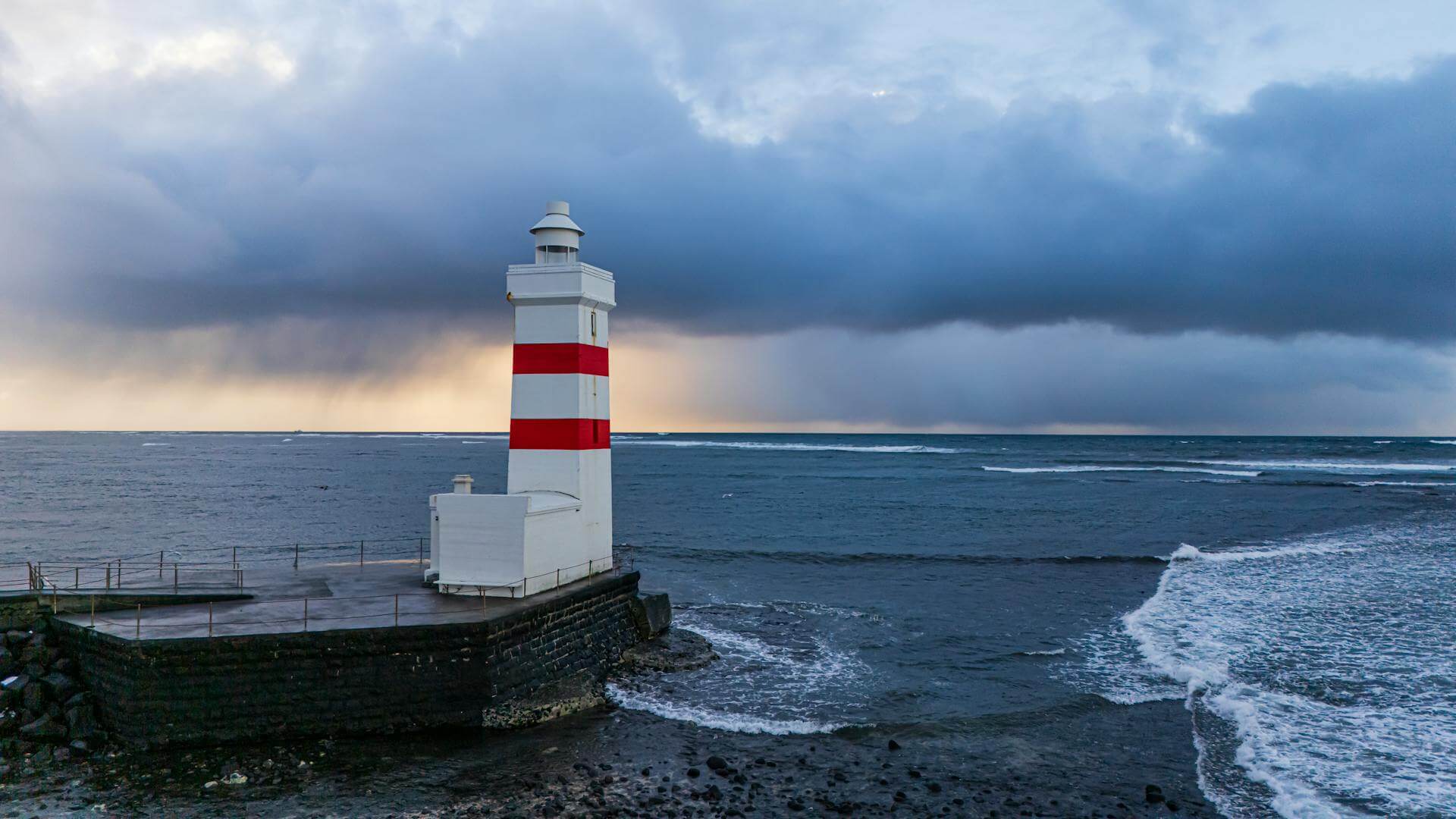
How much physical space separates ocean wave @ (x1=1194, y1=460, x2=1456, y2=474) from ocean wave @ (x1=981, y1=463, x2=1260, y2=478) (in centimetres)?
736

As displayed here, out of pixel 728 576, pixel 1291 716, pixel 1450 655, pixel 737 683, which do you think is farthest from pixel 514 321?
pixel 1450 655

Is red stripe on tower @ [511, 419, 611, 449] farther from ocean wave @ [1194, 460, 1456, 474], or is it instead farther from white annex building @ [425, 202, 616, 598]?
ocean wave @ [1194, 460, 1456, 474]

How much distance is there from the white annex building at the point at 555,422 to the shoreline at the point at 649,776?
3.79 m

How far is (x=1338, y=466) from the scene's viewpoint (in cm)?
9438

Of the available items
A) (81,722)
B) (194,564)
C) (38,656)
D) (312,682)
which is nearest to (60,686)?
(81,722)

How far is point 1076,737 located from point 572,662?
8.76 meters

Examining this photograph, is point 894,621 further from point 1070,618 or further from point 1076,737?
point 1076,737

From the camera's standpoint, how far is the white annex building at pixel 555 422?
1662 cm

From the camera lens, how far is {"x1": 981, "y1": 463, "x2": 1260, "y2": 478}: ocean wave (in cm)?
8431

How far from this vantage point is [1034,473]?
83.9 m

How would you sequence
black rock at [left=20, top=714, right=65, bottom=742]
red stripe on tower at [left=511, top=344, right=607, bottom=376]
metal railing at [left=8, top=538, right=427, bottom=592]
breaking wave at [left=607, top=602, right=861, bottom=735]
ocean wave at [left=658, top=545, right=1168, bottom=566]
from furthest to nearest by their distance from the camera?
ocean wave at [left=658, top=545, right=1168, bottom=566] → red stripe on tower at [left=511, top=344, right=607, bottom=376] → metal railing at [left=8, top=538, right=427, bottom=592] → breaking wave at [left=607, top=602, right=861, bottom=735] → black rock at [left=20, top=714, right=65, bottom=742]

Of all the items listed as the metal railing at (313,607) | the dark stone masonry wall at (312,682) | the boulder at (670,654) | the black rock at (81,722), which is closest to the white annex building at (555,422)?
the metal railing at (313,607)

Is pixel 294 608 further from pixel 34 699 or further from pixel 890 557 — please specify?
pixel 890 557

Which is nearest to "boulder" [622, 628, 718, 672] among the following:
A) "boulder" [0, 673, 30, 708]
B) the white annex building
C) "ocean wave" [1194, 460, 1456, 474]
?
the white annex building
